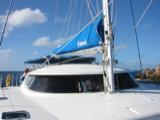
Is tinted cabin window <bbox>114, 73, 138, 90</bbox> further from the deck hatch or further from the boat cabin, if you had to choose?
the deck hatch

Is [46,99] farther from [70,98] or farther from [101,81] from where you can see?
[101,81]

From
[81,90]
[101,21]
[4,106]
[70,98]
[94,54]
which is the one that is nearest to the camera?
[4,106]

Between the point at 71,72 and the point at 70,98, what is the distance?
1023 mm

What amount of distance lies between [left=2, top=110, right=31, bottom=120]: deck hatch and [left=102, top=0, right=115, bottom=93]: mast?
8.40ft

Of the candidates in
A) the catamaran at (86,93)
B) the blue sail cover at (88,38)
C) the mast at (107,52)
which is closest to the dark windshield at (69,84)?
the catamaran at (86,93)

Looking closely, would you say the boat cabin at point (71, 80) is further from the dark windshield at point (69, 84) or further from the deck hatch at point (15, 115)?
the deck hatch at point (15, 115)

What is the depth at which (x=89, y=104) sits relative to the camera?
5.83 meters

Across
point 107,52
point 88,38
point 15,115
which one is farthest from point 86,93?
point 15,115

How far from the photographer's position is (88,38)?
8.06 metres

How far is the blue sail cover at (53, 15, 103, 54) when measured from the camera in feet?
25.7

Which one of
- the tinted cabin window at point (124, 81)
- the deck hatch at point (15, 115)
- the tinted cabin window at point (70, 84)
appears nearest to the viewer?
the deck hatch at point (15, 115)

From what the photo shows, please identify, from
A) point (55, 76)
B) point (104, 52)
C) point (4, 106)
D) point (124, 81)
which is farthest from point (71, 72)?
point (4, 106)

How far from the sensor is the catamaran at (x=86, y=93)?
17.0 ft

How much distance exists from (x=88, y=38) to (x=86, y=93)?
1.79 metres
